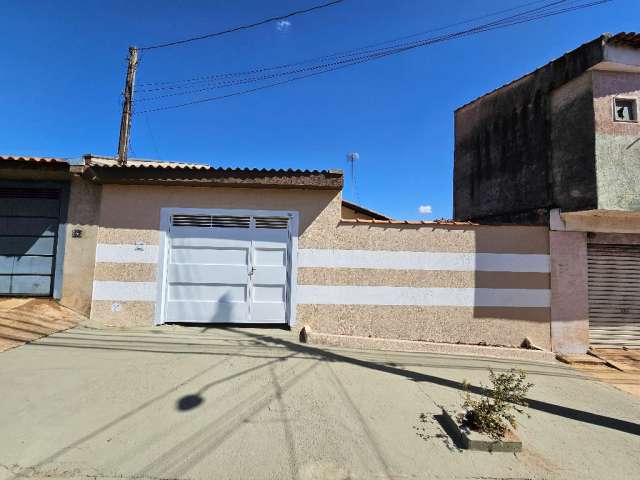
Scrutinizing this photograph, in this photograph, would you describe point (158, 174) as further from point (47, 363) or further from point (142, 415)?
point (142, 415)

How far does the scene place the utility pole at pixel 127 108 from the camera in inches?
406

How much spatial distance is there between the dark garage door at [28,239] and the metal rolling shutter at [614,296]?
11.2m

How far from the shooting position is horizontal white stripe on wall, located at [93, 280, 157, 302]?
6367mm

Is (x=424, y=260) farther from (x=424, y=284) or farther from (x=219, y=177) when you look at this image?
(x=219, y=177)

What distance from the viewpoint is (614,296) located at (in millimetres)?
7004

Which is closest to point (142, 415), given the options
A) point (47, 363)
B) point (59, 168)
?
point (47, 363)

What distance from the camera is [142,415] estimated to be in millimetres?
3150

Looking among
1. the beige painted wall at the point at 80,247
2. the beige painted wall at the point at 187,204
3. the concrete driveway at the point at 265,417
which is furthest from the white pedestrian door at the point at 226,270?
the beige painted wall at the point at 80,247

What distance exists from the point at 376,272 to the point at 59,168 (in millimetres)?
6454

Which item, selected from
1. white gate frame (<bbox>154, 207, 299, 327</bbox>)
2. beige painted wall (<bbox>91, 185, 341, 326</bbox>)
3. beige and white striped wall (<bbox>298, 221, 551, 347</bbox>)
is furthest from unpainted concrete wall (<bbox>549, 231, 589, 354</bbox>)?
white gate frame (<bbox>154, 207, 299, 327</bbox>)

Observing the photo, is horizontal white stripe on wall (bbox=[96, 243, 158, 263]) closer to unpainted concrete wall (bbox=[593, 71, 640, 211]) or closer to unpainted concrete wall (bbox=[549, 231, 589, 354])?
unpainted concrete wall (bbox=[549, 231, 589, 354])

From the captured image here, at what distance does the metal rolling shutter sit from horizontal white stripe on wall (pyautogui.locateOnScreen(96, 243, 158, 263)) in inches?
361

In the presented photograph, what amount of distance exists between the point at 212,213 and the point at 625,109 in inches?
346

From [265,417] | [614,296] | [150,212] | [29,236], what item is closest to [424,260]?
[614,296]
